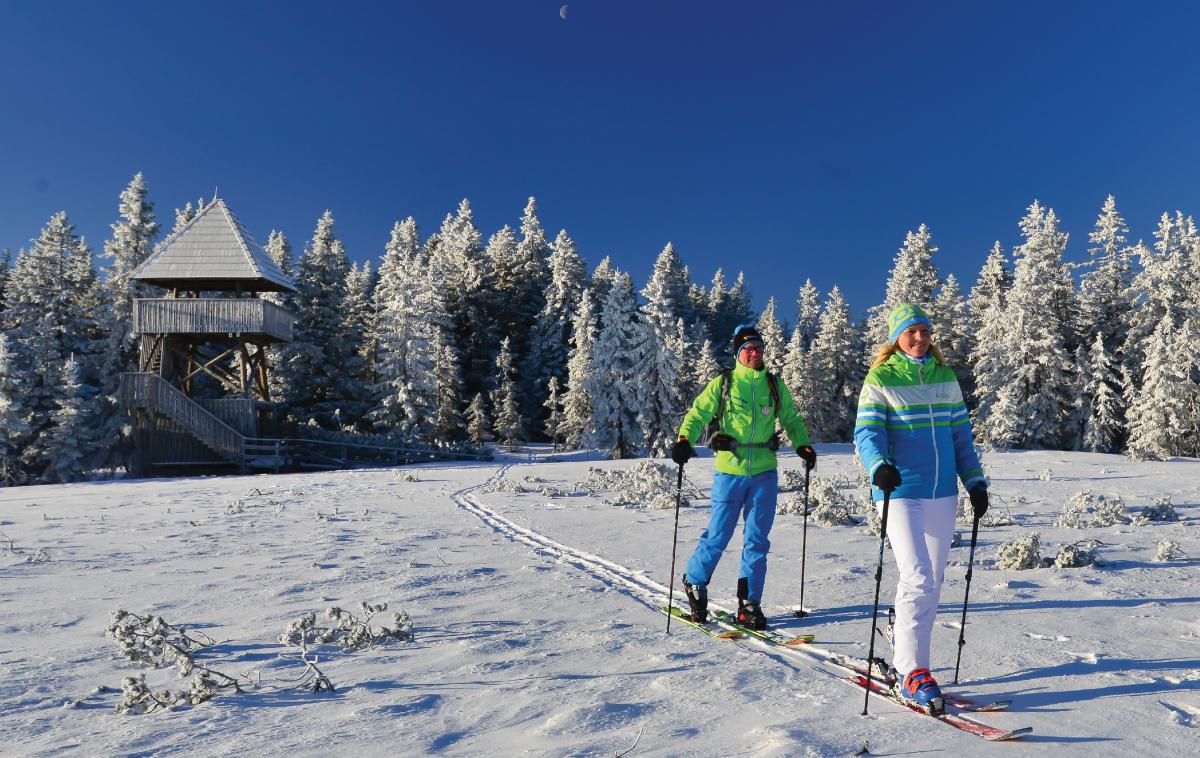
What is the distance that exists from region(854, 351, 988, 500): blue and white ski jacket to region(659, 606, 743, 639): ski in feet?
5.38

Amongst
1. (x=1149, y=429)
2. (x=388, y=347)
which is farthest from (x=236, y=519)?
(x=1149, y=429)

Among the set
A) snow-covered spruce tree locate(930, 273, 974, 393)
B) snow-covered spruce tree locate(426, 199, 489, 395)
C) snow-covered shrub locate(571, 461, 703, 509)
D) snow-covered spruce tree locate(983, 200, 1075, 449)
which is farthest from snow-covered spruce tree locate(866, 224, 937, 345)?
snow-covered shrub locate(571, 461, 703, 509)

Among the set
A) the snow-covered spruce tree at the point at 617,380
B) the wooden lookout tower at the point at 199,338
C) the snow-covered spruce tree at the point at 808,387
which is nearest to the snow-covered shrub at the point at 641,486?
the wooden lookout tower at the point at 199,338

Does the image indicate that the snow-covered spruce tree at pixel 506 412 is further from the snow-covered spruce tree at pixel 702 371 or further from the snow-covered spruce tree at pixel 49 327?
the snow-covered spruce tree at pixel 49 327

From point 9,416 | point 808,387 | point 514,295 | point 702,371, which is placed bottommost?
point 9,416

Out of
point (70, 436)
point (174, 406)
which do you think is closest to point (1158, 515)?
point (174, 406)

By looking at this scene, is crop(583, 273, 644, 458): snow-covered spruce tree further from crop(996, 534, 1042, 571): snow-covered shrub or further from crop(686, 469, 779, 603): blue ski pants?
crop(686, 469, 779, 603): blue ski pants

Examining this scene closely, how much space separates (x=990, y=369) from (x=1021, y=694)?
41.1 m

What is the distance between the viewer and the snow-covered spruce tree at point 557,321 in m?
55.4

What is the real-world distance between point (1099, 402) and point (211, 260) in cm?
4240

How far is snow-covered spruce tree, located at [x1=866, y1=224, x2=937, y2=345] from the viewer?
49.8 metres

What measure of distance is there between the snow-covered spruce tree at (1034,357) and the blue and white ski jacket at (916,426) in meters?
36.7

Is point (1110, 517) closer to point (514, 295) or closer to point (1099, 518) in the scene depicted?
point (1099, 518)

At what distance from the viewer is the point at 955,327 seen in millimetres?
49031
